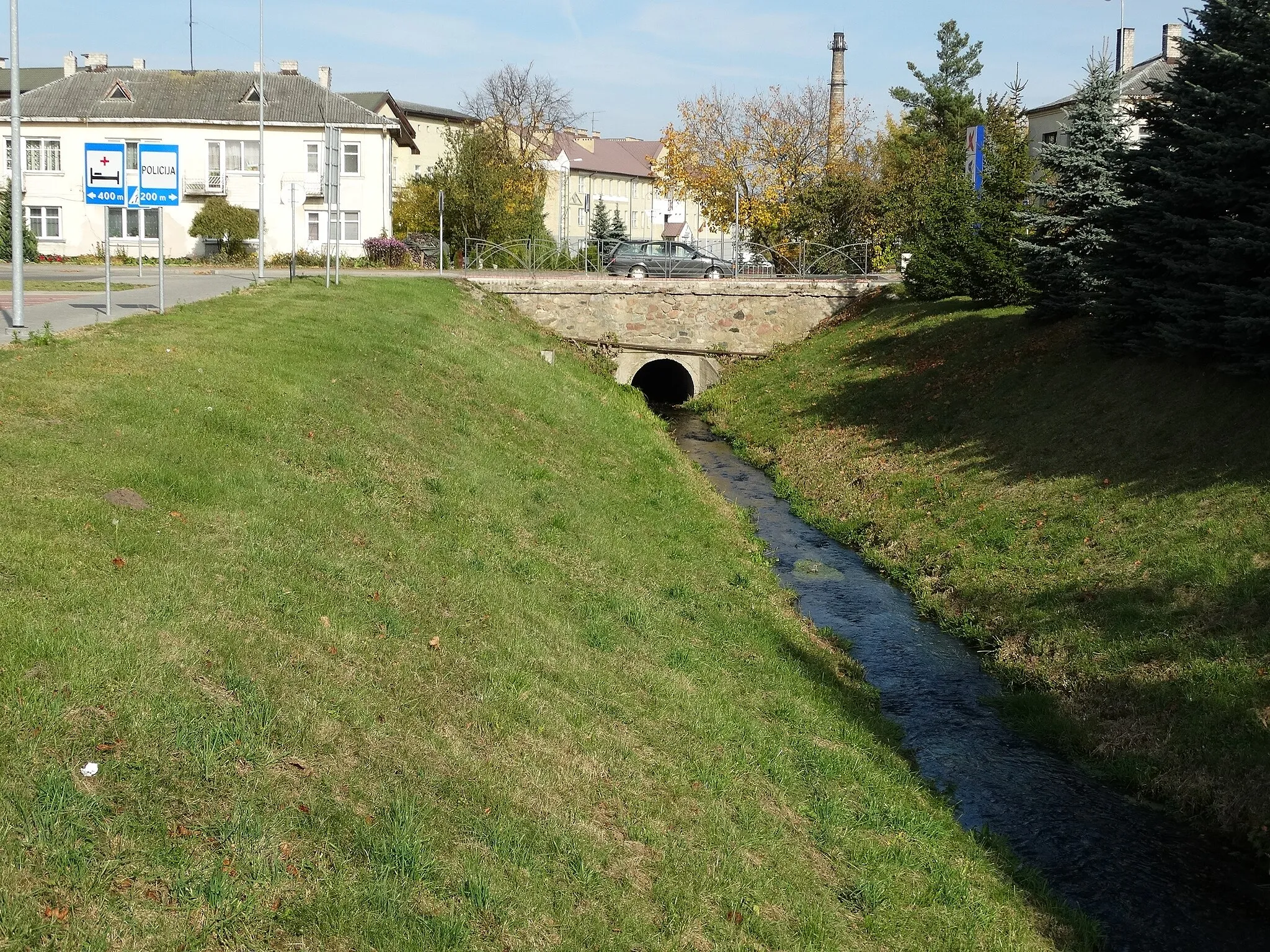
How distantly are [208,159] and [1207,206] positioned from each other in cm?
4368

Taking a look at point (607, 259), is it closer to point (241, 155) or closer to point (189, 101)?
point (241, 155)

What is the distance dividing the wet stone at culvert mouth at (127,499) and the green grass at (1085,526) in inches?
353

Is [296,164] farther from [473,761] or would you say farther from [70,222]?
[473,761]

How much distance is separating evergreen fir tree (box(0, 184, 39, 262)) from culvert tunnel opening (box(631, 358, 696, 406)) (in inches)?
861

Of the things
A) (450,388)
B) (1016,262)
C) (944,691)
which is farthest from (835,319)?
(944,691)

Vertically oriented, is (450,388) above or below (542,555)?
above

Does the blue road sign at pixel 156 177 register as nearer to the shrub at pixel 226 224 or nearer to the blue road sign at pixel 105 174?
the blue road sign at pixel 105 174

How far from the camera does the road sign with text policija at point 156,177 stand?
19859mm

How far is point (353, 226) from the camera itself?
51.2 m

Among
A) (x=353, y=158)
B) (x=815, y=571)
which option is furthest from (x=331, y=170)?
(x=353, y=158)

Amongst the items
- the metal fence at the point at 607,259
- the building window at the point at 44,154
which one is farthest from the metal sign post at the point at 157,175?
the building window at the point at 44,154

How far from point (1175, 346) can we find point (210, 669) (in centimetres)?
1644

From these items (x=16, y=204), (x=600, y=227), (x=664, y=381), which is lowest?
(x=664, y=381)

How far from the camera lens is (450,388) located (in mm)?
20297
